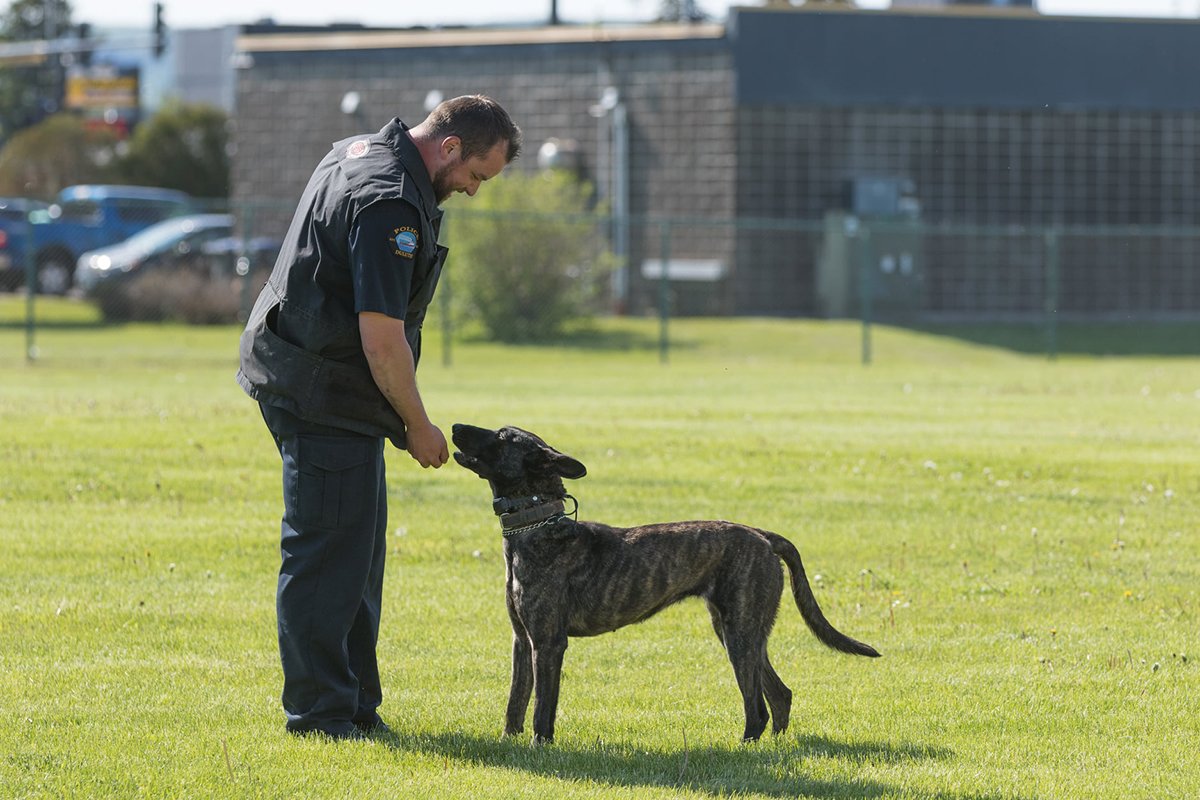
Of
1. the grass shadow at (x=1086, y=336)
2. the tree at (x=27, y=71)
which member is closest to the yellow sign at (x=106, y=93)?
the tree at (x=27, y=71)

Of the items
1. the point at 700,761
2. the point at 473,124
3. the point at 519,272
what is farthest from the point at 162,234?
the point at 700,761

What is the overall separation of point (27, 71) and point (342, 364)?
65.4 metres

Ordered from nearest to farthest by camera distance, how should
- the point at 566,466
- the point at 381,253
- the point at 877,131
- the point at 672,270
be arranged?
the point at 381,253 → the point at 566,466 → the point at 672,270 → the point at 877,131

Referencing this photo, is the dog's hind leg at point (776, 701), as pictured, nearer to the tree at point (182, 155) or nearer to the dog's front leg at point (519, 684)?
the dog's front leg at point (519, 684)

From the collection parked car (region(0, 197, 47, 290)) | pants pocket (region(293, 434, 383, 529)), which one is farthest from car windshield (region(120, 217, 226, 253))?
pants pocket (region(293, 434, 383, 529))

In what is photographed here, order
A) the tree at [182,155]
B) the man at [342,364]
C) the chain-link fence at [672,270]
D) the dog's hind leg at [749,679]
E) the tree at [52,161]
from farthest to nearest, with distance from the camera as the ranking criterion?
the tree at [182,155] < the tree at [52,161] < the chain-link fence at [672,270] < the dog's hind leg at [749,679] < the man at [342,364]

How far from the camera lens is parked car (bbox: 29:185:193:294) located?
112ft

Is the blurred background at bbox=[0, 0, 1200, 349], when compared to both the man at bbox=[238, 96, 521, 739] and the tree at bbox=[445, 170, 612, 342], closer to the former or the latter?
the tree at bbox=[445, 170, 612, 342]

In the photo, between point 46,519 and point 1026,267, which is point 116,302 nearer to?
point 1026,267

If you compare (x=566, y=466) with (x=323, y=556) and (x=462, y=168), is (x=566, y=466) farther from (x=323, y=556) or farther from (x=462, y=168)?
(x=462, y=168)

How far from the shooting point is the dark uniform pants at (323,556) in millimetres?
5668

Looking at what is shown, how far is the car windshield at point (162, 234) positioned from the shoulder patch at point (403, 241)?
2705 centimetres

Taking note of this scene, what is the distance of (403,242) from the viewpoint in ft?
17.8

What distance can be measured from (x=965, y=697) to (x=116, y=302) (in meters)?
25.0
